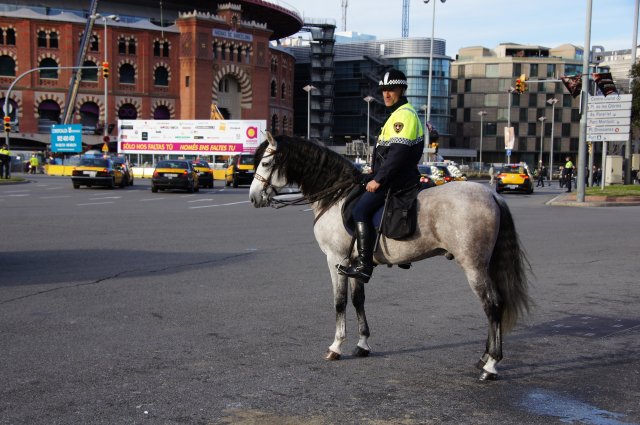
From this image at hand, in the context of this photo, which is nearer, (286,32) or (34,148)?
(34,148)

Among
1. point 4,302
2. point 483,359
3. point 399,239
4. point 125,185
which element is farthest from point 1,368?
point 125,185

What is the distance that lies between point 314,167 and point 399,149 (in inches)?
34.7

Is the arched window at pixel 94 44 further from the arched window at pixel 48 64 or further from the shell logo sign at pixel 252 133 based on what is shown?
the shell logo sign at pixel 252 133

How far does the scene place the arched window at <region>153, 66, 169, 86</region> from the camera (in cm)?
7562

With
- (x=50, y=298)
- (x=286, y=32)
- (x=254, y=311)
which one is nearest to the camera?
(x=254, y=311)

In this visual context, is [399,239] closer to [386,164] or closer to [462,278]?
[386,164]

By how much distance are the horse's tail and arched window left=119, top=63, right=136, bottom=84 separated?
73661 mm

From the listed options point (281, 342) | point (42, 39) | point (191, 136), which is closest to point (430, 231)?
point (281, 342)

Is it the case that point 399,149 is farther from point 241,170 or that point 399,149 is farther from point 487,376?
point 241,170

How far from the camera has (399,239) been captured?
228 inches

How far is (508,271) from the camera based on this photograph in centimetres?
570

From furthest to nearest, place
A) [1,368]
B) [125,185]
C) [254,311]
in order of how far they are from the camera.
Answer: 1. [125,185]
2. [254,311]
3. [1,368]

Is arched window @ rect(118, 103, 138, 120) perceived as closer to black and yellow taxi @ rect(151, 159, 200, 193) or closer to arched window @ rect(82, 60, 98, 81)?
arched window @ rect(82, 60, 98, 81)

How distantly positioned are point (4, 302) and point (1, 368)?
2.81 meters
